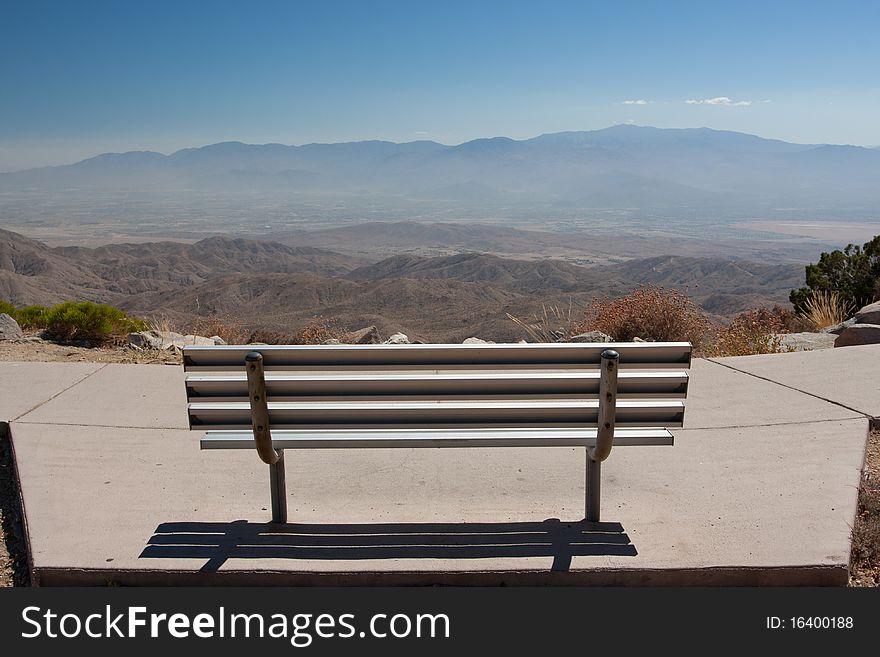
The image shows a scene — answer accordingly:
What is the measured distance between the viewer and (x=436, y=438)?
3.18 metres

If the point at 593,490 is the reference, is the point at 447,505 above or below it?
below

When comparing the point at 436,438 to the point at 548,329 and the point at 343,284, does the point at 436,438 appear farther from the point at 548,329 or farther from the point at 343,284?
the point at 343,284

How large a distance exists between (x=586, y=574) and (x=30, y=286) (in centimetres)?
7768

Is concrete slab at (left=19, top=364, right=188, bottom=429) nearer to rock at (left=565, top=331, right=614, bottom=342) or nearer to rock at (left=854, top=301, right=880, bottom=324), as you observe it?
rock at (left=565, top=331, right=614, bottom=342)

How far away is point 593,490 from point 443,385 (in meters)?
0.94

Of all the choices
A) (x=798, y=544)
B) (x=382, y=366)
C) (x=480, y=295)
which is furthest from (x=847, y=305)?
(x=480, y=295)

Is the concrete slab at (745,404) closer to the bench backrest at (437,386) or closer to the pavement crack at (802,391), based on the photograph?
the pavement crack at (802,391)

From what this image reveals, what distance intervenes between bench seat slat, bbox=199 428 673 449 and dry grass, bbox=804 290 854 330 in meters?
9.02

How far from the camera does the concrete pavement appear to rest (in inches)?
120

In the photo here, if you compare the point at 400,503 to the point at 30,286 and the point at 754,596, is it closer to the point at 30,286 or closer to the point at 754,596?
the point at 754,596

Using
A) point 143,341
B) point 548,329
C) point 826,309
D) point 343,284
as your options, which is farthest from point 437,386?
point 343,284

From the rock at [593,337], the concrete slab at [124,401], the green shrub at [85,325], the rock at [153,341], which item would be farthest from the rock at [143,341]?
the rock at [593,337]

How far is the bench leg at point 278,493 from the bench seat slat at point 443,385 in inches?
17.4

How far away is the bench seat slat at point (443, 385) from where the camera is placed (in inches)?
120
